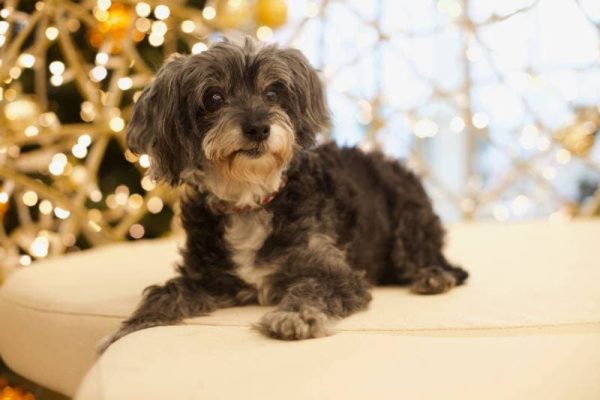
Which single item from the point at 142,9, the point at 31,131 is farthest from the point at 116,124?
the point at 142,9

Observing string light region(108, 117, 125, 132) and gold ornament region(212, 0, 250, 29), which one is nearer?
string light region(108, 117, 125, 132)

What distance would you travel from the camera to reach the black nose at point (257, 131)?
7.61 feet

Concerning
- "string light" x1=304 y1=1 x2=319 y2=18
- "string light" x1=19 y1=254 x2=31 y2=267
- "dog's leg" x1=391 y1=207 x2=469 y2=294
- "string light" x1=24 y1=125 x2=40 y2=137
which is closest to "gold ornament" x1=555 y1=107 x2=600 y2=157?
"string light" x1=304 y1=1 x2=319 y2=18

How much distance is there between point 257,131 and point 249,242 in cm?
47

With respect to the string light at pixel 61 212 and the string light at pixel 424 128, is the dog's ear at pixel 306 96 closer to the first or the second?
the string light at pixel 61 212

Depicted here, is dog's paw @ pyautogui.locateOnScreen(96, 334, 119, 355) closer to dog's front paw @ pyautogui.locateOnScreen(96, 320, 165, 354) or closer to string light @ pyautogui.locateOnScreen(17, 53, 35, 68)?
dog's front paw @ pyautogui.locateOnScreen(96, 320, 165, 354)

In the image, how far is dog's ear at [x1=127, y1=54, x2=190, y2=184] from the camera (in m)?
2.49

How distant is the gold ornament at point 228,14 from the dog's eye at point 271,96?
2.35 metres

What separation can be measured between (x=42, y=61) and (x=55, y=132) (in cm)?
50

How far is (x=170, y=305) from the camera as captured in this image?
97.1 inches

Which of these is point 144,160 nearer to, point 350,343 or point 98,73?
point 98,73

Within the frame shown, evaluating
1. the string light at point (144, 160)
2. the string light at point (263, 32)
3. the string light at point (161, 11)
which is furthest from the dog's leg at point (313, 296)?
the string light at point (263, 32)

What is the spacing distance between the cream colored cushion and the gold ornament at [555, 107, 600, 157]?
2264 millimetres

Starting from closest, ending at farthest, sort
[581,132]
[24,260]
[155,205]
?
[24,260] → [155,205] → [581,132]
